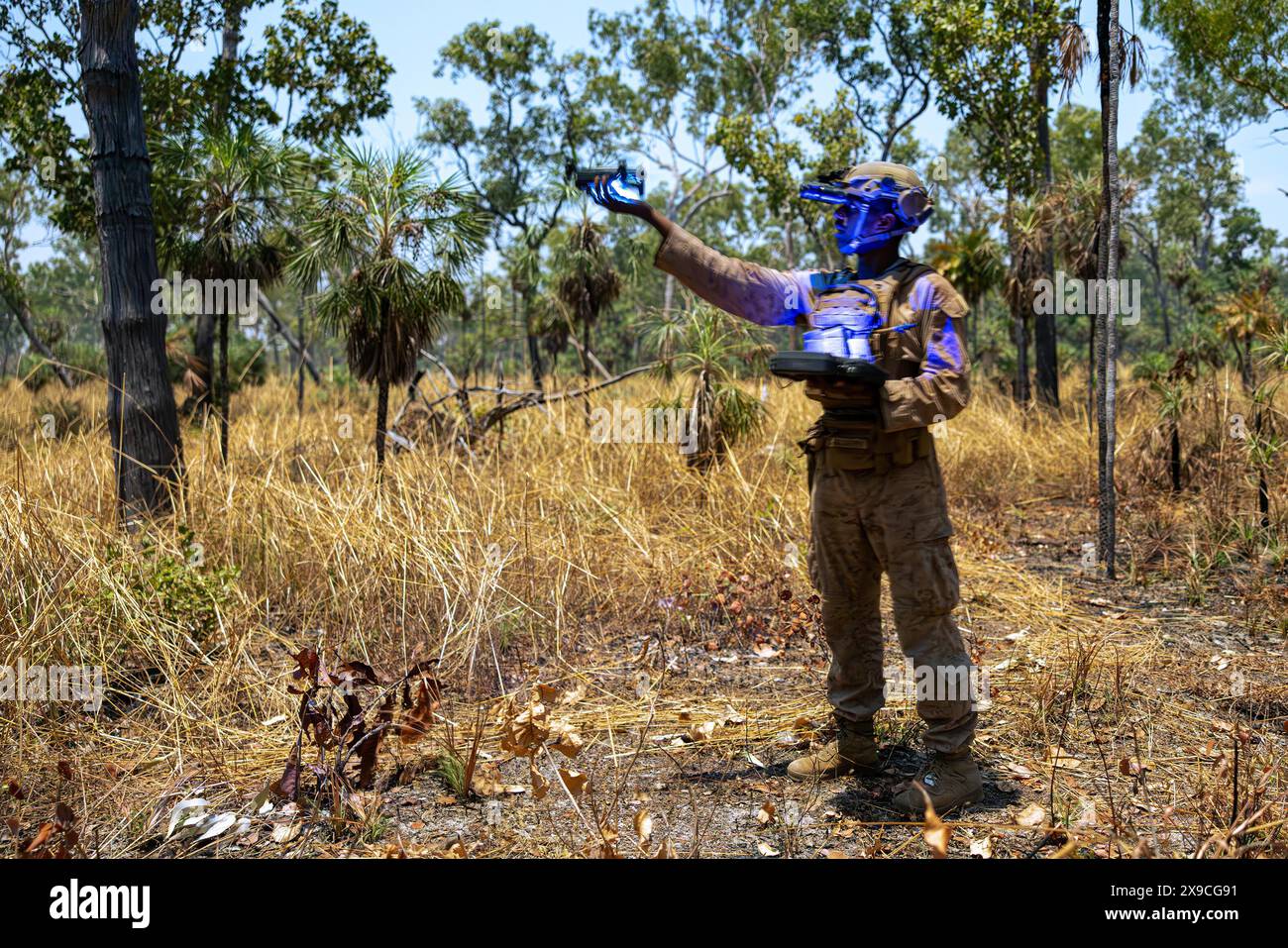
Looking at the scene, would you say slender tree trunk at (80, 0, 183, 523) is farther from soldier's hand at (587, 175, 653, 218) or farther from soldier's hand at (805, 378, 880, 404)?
soldier's hand at (805, 378, 880, 404)

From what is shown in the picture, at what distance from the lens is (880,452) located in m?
3.07

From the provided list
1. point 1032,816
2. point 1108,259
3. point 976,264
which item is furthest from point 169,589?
point 976,264

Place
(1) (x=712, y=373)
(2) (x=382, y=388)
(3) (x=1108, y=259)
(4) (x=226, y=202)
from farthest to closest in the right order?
(4) (x=226, y=202), (2) (x=382, y=388), (1) (x=712, y=373), (3) (x=1108, y=259)

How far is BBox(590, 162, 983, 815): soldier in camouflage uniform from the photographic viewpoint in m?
3.02

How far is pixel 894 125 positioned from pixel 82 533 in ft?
66.4

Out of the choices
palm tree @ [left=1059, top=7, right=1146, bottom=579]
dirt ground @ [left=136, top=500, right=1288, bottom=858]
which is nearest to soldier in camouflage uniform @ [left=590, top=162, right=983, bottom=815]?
dirt ground @ [left=136, top=500, right=1288, bottom=858]

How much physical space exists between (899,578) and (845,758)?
2.36ft

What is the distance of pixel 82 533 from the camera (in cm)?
453

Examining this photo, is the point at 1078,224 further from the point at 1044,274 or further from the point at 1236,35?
the point at 1236,35

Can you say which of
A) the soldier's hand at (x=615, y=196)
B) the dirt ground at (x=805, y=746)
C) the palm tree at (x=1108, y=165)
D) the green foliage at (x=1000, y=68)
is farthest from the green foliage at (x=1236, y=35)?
the soldier's hand at (x=615, y=196)

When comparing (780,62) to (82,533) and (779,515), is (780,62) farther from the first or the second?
(82,533)

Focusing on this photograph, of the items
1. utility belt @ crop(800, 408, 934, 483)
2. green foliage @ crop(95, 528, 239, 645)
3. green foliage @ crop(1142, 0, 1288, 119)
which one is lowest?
green foliage @ crop(95, 528, 239, 645)

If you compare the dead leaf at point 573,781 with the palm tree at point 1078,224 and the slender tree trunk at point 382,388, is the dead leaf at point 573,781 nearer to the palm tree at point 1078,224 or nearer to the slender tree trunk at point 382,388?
the slender tree trunk at point 382,388

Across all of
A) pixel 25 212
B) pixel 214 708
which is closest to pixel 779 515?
pixel 214 708
